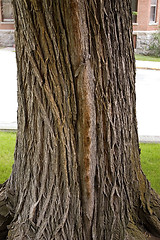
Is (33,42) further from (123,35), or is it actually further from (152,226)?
(152,226)

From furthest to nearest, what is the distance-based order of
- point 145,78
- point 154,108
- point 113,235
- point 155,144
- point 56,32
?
1. point 145,78
2. point 154,108
3. point 155,144
4. point 113,235
5. point 56,32

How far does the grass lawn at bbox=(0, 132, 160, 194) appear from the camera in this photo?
15.2ft

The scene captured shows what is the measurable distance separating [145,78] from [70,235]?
34.9ft

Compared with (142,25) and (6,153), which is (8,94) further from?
(142,25)

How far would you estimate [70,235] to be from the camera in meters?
2.67

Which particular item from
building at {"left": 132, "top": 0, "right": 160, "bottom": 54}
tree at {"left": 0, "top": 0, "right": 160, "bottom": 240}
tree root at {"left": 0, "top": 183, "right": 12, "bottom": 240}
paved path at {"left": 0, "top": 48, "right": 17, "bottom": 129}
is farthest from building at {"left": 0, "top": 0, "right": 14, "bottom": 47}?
tree at {"left": 0, "top": 0, "right": 160, "bottom": 240}

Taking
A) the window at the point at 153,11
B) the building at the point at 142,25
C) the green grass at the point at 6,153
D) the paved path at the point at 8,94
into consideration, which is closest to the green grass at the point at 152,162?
the green grass at the point at 6,153

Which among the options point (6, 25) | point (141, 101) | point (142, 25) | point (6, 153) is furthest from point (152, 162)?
point (6, 25)

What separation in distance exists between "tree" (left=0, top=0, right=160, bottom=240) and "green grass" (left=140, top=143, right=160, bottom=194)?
5.47ft

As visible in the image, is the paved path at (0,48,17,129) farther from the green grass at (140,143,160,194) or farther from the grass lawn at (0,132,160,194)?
the green grass at (140,143,160,194)

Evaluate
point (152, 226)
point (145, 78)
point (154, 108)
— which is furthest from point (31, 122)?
point (145, 78)

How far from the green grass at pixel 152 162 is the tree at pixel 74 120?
5.47ft

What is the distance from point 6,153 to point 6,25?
18.5 m

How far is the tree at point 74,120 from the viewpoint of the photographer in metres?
2.33
